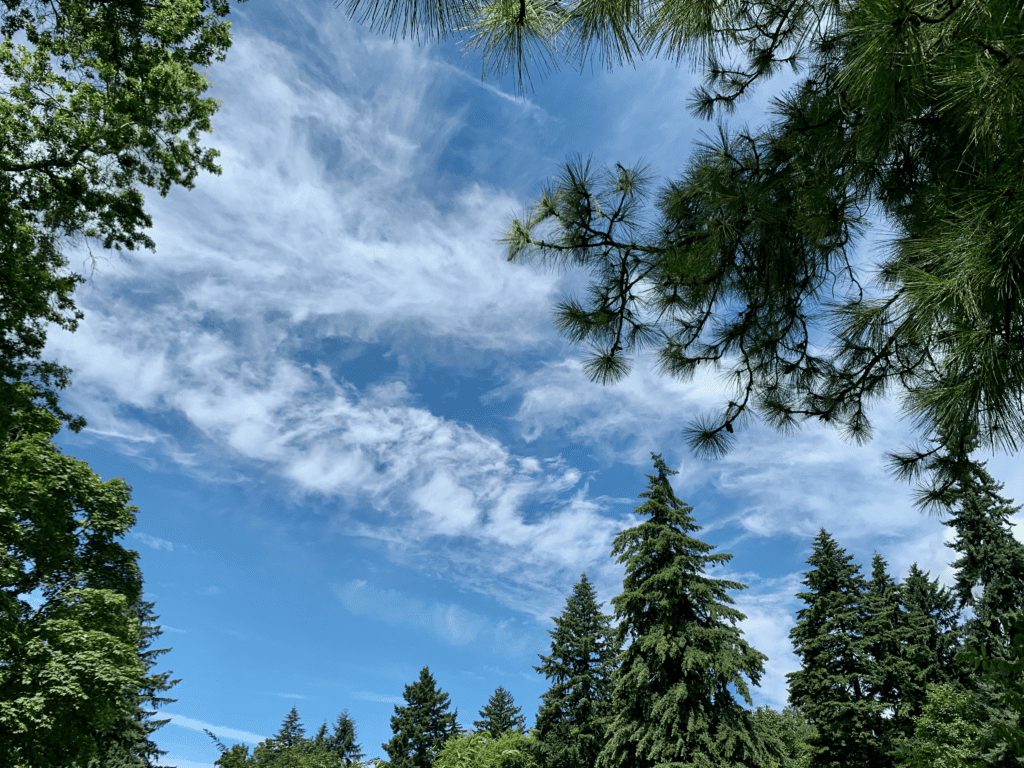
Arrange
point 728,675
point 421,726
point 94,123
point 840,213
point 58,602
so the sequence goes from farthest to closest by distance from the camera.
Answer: point 421,726 < point 728,675 < point 58,602 < point 94,123 < point 840,213

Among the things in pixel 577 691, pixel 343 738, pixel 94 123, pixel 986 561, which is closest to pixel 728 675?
pixel 577 691

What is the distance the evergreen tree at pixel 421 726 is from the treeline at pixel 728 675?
0.08 meters

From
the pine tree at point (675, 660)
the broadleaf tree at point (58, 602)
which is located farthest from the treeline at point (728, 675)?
the broadleaf tree at point (58, 602)

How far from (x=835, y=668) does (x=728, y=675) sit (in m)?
11.3

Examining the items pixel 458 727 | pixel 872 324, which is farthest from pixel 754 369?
pixel 458 727

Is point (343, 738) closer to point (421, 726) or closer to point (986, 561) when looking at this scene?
point (421, 726)

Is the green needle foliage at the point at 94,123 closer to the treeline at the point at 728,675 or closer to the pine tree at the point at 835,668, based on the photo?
the treeline at the point at 728,675

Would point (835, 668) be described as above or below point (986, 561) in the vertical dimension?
below

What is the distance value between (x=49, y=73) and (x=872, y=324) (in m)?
11.5

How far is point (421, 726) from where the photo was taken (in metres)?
31.8

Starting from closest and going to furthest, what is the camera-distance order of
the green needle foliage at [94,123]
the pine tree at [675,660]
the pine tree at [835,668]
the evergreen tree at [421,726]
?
the green needle foliage at [94,123], the pine tree at [675,660], the pine tree at [835,668], the evergreen tree at [421,726]

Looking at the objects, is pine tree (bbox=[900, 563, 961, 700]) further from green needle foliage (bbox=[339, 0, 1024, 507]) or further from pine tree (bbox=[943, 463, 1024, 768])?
green needle foliage (bbox=[339, 0, 1024, 507])

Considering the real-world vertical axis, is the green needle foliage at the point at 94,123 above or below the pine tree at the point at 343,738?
above

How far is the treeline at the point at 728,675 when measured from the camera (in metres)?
15.9
